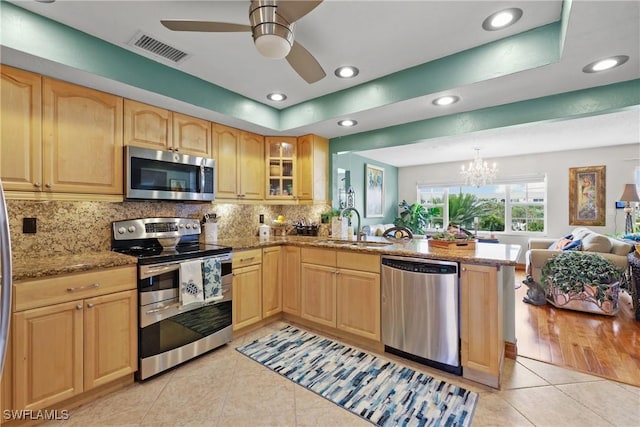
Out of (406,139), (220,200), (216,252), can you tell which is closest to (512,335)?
(406,139)

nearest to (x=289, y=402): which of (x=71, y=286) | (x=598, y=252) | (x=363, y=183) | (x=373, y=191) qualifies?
(x=71, y=286)

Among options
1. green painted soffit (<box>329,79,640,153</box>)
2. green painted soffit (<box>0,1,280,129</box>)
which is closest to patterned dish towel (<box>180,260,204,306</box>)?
green painted soffit (<box>0,1,280,129</box>)

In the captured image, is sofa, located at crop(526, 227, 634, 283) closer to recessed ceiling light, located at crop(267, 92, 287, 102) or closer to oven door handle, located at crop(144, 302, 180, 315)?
recessed ceiling light, located at crop(267, 92, 287, 102)

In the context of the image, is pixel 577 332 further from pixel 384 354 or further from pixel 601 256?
pixel 384 354

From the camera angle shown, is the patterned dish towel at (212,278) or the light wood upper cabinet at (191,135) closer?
the patterned dish towel at (212,278)

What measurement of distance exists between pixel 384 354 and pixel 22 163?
Answer: 305cm

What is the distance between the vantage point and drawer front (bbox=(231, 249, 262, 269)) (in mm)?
2775

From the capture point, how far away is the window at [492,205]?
20.4 feet

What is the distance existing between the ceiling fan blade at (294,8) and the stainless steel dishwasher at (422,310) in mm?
1831

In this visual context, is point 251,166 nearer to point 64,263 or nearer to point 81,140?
point 81,140

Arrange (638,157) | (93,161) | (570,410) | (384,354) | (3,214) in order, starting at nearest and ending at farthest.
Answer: (3,214) < (570,410) < (93,161) < (384,354) < (638,157)

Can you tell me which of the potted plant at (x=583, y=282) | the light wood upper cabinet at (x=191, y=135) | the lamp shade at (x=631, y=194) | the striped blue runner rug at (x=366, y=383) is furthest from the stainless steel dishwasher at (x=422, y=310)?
the lamp shade at (x=631, y=194)

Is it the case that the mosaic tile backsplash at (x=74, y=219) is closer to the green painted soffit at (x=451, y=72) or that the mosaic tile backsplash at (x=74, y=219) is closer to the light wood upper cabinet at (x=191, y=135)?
the light wood upper cabinet at (x=191, y=135)

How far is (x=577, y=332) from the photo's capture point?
294cm
